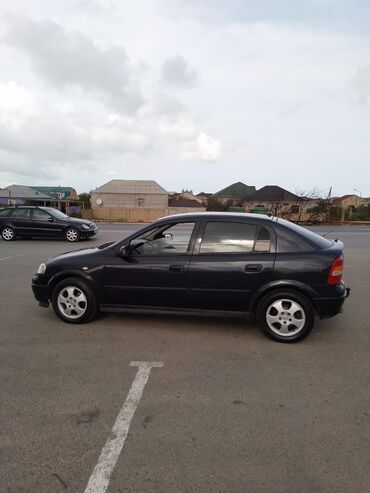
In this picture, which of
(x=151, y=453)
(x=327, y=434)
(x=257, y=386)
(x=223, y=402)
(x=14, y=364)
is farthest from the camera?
(x=14, y=364)

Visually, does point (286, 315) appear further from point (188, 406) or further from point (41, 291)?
point (41, 291)

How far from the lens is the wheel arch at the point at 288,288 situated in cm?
438

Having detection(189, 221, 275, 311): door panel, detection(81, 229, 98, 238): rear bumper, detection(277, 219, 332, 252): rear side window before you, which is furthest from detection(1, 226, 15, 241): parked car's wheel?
detection(277, 219, 332, 252): rear side window

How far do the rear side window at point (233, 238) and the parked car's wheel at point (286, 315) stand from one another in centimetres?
61

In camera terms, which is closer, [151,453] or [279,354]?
[151,453]

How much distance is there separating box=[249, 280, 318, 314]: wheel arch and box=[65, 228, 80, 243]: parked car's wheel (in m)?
12.7

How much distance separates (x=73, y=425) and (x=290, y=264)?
2.83 meters

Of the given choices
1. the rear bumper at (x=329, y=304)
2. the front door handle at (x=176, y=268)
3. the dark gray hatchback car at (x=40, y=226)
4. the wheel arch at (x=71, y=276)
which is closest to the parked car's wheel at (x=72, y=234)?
the dark gray hatchback car at (x=40, y=226)

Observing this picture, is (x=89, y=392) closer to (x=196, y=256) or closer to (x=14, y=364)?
(x=14, y=364)

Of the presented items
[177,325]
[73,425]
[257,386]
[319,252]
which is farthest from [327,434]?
[177,325]

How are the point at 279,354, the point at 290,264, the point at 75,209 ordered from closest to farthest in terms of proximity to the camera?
1. the point at 279,354
2. the point at 290,264
3. the point at 75,209

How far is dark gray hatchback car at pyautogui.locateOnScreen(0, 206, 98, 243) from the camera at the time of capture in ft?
52.3

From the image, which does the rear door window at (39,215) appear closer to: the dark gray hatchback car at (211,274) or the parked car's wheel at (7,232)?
the parked car's wheel at (7,232)

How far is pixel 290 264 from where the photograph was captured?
14.5 ft
